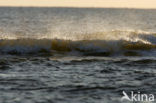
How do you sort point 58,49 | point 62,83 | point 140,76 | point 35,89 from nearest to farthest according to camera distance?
point 35,89, point 62,83, point 140,76, point 58,49

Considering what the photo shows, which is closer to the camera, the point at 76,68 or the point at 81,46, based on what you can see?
the point at 76,68

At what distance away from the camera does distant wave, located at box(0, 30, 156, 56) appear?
21.8m

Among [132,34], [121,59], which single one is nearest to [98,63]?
[121,59]

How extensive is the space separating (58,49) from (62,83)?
8.88 meters

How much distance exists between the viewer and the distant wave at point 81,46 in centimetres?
2184

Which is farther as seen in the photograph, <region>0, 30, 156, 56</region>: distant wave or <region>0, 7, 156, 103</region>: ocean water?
<region>0, 30, 156, 56</region>: distant wave

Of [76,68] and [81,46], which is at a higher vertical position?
[81,46]

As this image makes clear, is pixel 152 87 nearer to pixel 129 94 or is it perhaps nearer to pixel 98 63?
pixel 129 94

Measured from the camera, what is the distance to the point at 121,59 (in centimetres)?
1952

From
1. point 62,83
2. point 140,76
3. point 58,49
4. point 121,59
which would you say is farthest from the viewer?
point 58,49

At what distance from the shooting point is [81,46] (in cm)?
2288

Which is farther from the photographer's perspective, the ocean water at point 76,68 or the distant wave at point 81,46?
the distant wave at point 81,46

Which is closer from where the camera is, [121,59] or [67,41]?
[121,59]

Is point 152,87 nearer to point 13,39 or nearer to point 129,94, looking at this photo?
point 129,94
